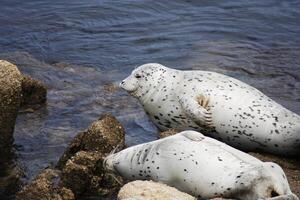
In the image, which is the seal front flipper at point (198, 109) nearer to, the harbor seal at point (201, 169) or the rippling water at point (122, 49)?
the rippling water at point (122, 49)

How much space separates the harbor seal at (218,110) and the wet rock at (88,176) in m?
1.04

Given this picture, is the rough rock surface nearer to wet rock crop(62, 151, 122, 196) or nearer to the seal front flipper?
wet rock crop(62, 151, 122, 196)

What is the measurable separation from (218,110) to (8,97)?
75.3 inches

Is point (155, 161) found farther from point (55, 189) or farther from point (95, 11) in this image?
point (95, 11)

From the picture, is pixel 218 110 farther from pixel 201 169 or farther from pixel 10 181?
pixel 10 181

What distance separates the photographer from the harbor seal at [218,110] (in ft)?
21.7

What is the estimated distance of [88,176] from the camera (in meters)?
6.17

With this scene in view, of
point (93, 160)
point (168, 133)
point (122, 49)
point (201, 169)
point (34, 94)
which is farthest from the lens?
point (122, 49)

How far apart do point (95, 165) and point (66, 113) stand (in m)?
2.42

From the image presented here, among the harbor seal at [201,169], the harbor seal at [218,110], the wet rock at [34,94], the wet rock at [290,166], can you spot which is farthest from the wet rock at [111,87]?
the harbor seal at [201,169]

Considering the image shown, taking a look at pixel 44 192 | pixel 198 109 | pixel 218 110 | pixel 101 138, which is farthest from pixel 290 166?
pixel 44 192

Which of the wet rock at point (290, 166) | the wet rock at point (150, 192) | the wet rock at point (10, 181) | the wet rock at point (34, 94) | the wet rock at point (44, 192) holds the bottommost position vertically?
the wet rock at point (10, 181)

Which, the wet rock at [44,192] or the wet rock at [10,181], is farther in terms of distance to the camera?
the wet rock at [10,181]

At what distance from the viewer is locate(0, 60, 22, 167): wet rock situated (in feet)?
22.0
